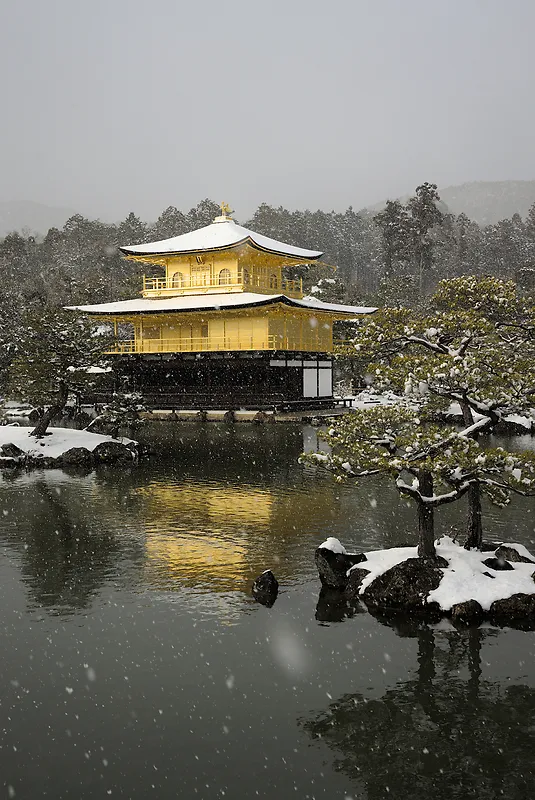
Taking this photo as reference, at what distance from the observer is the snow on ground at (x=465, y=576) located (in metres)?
11.1

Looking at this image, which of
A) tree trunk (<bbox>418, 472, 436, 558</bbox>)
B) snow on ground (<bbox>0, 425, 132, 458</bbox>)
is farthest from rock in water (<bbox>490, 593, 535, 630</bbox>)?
snow on ground (<bbox>0, 425, 132, 458</bbox>)

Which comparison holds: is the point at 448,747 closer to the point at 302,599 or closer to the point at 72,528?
the point at 302,599

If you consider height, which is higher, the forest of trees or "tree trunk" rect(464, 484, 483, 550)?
the forest of trees

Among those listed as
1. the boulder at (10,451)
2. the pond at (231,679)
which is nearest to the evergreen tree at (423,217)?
the boulder at (10,451)

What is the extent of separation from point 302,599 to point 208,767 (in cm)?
470

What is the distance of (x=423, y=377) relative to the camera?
12.0 meters

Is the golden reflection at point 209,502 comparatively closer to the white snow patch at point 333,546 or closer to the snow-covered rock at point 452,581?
the white snow patch at point 333,546

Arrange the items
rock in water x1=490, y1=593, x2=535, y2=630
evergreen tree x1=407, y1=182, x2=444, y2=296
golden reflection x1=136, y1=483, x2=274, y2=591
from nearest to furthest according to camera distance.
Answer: rock in water x1=490, y1=593, x2=535, y2=630
golden reflection x1=136, y1=483, x2=274, y2=591
evergreen tree x1=407, y1=182, x2=444, y2=296

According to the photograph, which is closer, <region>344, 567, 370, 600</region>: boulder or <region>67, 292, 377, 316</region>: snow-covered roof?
<region>344, 567, 370, 600</region>: boulder

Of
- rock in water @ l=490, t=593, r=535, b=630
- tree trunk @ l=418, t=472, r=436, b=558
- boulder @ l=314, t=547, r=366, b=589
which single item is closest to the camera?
rock in water @ l=490, t=593, r=535, b=630

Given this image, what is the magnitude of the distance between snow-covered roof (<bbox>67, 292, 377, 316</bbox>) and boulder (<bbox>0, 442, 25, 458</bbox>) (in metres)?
19.7

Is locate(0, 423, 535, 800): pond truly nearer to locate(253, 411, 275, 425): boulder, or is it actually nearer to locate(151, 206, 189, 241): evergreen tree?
locate(253, 411, 275, 425): boulder

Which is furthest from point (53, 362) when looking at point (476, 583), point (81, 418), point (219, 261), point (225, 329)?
point (219, 261)

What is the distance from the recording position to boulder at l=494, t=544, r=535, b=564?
12.3 meters
